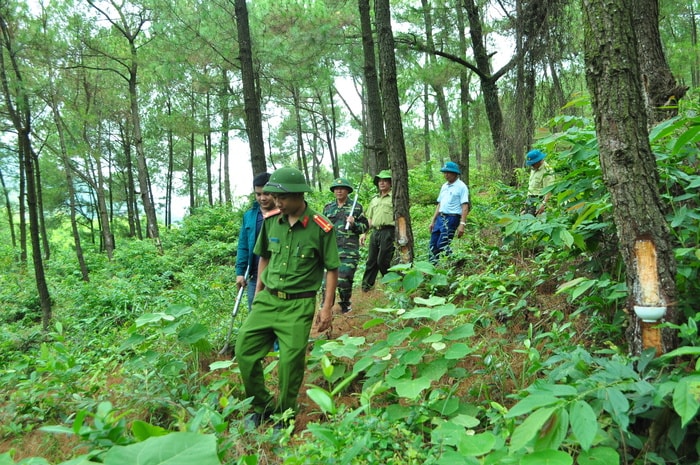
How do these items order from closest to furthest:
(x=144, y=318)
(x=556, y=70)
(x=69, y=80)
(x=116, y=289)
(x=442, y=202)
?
1. (x=144, y=318)
2. (x=556, y=70)
3. (x=442, y=202)
4. (x=116, y=289)
5. (x=69, y=80)

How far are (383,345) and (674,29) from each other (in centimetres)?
2233

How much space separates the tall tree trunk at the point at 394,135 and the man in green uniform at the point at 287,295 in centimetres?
226

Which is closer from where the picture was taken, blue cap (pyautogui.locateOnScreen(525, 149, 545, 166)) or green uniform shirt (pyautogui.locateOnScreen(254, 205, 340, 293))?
green uniform shirt (pyautogui.locateOnScreen(254, 205, 340, 293))

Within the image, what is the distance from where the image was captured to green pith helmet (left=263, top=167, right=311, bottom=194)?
125 inches

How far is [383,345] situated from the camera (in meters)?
2.80

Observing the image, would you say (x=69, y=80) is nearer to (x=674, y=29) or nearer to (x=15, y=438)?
(x=15, y=438)

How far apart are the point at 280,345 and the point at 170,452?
2292 millimetres

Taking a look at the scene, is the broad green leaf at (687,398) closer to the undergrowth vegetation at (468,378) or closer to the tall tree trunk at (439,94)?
the undergrowth vegetation at (468,378)

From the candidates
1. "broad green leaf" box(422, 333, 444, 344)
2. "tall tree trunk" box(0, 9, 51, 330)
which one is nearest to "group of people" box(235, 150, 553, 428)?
"broad green leaf" box(422, 333, 444, 344)

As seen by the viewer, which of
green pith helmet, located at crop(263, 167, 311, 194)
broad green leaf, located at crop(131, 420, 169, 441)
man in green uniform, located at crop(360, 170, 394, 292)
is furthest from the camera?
man in green uniform, located at crop(360, 170, 394, 292)

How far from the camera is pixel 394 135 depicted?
216 inches

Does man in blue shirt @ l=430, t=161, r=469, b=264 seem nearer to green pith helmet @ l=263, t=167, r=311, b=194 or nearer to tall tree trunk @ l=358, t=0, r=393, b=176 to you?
tall tree trunk @ l=358, t=0, r=393, b=176

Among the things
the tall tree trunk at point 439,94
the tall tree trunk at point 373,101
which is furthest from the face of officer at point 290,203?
the tall tree trunk at point 439,94

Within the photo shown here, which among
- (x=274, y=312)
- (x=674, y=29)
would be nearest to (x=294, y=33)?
(x=274, y=312)
